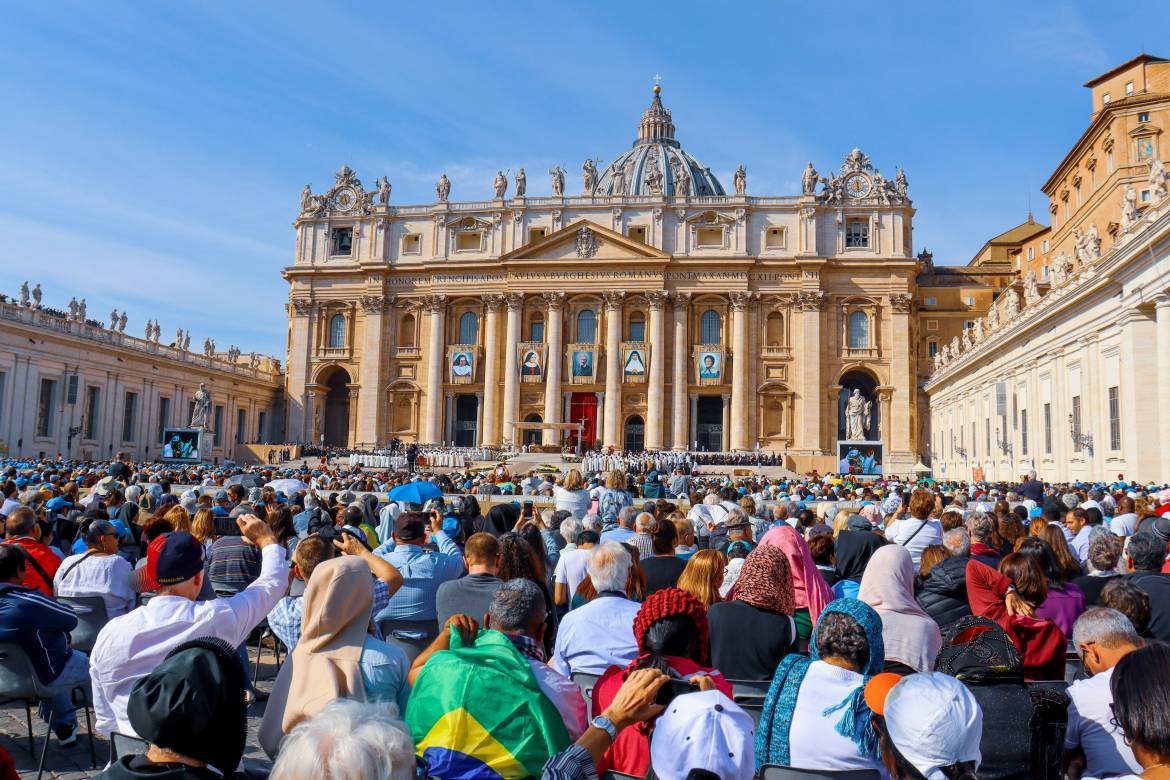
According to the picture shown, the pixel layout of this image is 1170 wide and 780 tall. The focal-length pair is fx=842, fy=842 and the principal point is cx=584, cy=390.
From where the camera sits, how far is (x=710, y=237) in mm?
58062

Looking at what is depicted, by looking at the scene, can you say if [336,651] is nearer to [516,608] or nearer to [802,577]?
[516,608]

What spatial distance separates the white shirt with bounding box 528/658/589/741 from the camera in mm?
3693

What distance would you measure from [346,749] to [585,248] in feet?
184

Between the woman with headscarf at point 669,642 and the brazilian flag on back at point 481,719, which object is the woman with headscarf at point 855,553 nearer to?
the woman with headscarf at point 669,642

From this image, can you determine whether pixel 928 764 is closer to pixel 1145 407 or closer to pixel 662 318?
pixel 1145 407

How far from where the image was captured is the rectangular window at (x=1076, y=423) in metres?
25.9

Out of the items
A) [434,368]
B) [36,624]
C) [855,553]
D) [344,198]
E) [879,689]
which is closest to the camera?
[879,689]

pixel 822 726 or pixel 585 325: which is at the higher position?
pixel 585 325

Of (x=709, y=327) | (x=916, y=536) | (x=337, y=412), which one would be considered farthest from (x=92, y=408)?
(x=916, y=536)

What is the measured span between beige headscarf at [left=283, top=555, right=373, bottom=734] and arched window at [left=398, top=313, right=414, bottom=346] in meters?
58.8

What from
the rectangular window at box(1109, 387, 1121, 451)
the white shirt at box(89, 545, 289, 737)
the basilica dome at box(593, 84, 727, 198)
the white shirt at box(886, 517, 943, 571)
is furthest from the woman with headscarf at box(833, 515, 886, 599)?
the basilica dome at box(593, 84, 727, 198)

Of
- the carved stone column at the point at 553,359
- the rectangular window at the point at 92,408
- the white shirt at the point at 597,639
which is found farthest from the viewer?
the carved stone column at the point at 553,359

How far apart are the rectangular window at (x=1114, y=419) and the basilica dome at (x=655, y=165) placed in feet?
183

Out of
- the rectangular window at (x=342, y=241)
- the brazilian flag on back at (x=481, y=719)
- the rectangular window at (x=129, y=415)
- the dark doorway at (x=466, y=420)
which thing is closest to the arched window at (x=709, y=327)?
the dark doorway at (x=466, y=420)
